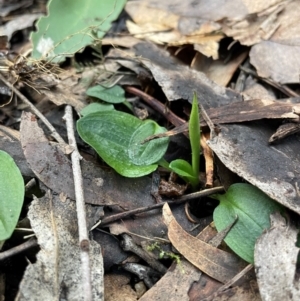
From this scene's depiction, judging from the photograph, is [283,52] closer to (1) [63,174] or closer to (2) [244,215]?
(2) [244,215]

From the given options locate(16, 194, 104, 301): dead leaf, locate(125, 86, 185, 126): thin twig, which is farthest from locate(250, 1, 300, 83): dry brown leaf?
locate(16, 194, 104, 301): dead leaf

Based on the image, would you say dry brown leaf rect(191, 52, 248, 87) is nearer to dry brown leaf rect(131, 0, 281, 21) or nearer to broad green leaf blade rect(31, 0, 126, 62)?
dry brown leaf rect(131, 0, 281, 21)

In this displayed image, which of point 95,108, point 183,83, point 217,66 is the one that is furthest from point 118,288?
point 217,66

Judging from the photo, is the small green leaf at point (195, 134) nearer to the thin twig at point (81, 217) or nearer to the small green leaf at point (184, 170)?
the small green leaf at point (184, 170)

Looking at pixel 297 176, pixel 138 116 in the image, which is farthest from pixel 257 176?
pixel 138 116

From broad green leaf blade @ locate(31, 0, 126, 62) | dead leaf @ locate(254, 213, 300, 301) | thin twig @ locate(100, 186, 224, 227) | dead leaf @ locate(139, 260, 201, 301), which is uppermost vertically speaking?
broad green leaf blade @ locate(31, 0, 126, 62)

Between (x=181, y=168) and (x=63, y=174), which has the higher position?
(x=63, y=174)
